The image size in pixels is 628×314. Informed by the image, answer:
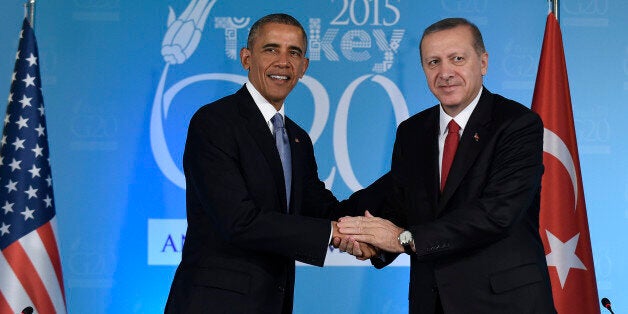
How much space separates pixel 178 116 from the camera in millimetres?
4852

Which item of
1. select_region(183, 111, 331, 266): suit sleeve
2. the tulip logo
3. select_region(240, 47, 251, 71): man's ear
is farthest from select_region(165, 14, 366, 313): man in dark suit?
the tulip logo

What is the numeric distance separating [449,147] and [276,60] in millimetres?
917

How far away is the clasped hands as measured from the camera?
340 centimetres

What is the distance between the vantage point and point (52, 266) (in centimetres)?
432

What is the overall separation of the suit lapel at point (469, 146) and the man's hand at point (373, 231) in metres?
0.32

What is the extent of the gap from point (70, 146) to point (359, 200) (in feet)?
6.71

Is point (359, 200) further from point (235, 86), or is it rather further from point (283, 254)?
point (235, 86)

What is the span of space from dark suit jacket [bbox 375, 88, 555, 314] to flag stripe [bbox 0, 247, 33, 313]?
2311 millimetres

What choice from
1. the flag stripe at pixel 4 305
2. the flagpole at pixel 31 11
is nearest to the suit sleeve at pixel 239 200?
the flag stripe at pixel 4 305

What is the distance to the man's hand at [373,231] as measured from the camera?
3.40m

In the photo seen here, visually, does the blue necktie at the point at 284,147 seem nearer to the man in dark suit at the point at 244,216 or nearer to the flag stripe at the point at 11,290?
the man in dark suit at the point at 244,216

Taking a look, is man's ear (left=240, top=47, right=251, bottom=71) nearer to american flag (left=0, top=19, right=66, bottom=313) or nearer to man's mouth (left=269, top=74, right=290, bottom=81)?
man's mouth (left=269, top=74, right=290, bottom=81)

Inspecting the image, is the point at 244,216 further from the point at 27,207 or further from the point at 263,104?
the point at 27,207

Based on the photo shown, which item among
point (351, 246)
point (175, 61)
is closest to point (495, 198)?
point (351, 246)
